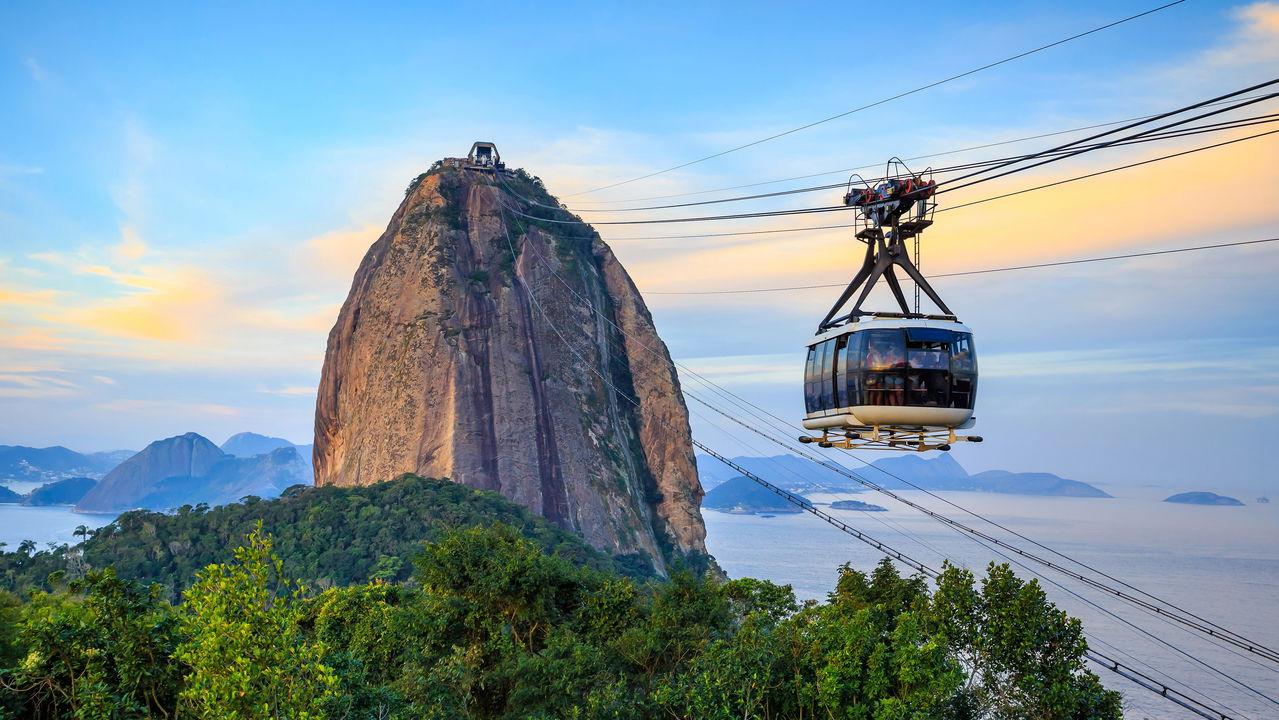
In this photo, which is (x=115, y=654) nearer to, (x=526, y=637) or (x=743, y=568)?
Answer: (x=526, y=637)

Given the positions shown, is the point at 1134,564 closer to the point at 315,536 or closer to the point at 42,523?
the point at 315,536

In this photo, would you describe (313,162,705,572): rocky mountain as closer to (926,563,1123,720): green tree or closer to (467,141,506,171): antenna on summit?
(467,141,506,171): antenna on summit

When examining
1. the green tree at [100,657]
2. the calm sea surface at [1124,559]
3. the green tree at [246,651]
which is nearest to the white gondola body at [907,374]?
the green tree at [246,651]

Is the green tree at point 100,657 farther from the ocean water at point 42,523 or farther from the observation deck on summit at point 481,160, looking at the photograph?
the ocean water at point 42,523

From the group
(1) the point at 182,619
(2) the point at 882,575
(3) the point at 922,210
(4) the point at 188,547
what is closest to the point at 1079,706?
(2) the point at 882,575

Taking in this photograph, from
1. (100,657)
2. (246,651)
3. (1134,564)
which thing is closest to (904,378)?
(246,651)

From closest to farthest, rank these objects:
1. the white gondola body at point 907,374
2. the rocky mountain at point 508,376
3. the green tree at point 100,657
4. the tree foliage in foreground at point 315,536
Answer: the green tree at point 100,657
the white gondola body at point 907,374
the tree foliage in foreground at point 315,536
the rocky mountain at point 508,376
